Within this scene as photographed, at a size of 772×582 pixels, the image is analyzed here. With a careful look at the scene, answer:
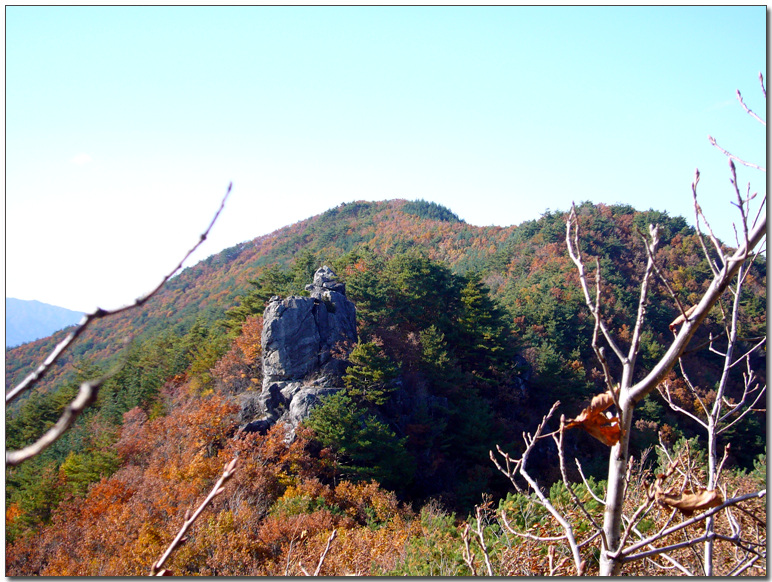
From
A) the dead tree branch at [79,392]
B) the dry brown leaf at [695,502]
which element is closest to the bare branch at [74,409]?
the dead tree branch at [79,392]

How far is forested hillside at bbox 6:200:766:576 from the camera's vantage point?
34.0 feet

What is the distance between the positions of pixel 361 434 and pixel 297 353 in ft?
15.0

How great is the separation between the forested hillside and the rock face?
1063 mm

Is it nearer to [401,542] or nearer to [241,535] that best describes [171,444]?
[241,535]

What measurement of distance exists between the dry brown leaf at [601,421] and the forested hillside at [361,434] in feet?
12.5

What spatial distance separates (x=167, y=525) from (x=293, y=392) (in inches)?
248

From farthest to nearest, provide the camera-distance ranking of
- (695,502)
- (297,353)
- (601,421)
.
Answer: (297,353), (601,421), (695,502)

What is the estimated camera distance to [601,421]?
1607 mm

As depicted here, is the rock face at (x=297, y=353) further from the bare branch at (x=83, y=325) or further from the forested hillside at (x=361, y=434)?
the bare branch at (x=83, y=325)

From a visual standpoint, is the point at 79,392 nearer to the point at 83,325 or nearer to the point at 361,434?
the point at 83,325

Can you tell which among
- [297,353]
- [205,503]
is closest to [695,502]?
[205,503]

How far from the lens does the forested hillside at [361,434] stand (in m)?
10.4

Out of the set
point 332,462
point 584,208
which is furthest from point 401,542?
point 584,208

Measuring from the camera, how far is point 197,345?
82.4 feet
